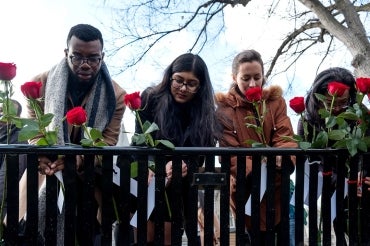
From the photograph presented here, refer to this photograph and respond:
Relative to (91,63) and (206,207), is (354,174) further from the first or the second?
(91,63)

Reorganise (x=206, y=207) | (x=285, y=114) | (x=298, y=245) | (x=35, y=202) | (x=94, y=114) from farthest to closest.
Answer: (x=285, y=114) → (x=94, y=114) → (x=298, y=245) → (x=206, y=207) → (x=35, y=202)

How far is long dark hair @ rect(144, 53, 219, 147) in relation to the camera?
219 cm

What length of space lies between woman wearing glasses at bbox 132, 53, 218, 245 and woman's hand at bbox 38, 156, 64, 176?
749mm

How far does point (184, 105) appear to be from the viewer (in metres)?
2.35

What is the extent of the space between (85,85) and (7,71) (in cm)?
73

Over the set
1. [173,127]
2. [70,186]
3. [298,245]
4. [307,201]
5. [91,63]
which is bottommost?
[298,245]

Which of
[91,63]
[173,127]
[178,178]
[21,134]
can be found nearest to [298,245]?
[178,178]

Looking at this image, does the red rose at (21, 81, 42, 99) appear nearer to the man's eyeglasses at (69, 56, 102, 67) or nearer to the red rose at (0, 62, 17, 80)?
the red rose at (0, 62, 17, 80)

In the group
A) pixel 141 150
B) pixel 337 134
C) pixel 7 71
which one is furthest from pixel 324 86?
pixel 7 71

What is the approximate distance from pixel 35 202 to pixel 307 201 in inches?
38.0

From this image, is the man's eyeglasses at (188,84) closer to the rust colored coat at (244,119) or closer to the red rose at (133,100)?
the rust colored coat at (244,119)

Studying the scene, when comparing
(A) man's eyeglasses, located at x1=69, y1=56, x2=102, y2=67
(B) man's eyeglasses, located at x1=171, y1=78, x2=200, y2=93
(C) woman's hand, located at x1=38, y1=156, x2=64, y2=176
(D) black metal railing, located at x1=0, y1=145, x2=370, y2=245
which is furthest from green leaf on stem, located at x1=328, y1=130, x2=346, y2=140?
(A) man's eyeglasses, located at x1=69, y1=56, x2=102, y2=67

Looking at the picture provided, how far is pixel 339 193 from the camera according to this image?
172cm

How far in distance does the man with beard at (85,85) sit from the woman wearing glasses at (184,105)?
19 cm
